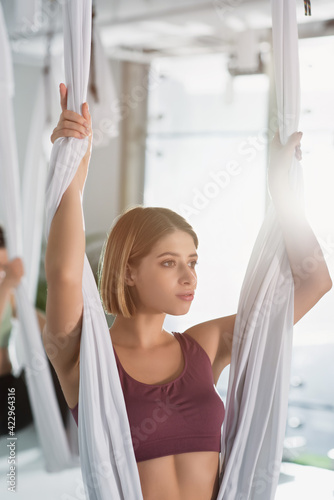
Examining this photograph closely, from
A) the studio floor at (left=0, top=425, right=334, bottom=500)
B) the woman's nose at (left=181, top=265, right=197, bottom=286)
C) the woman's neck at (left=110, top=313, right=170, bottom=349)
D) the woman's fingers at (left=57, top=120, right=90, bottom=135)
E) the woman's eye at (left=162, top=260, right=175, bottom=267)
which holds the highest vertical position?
the woman's fingers at (left=57, top=120, right=90, bottom=135)

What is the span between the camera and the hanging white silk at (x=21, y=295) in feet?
3.88

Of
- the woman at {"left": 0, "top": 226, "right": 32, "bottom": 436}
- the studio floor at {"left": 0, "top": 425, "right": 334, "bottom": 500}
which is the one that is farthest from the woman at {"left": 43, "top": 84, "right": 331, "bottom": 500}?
the woman at {"left": 0, "top": 226, "right": 32, "bottom": 436}

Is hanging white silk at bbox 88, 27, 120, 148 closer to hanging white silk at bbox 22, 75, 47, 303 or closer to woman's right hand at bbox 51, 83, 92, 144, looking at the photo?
hanging white silk at bbox 22, 75, 47, 303

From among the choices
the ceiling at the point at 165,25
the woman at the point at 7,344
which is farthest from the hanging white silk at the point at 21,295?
the ceiling at the point at 165,25

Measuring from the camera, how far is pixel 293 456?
1912 mm

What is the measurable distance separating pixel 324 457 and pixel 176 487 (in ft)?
4.98

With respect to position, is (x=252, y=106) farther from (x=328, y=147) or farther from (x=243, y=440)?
(x=243, y=440)

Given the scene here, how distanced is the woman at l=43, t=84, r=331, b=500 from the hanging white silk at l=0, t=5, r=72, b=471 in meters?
0.42

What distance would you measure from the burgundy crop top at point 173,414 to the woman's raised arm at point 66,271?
78mm

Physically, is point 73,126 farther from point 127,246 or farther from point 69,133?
point 127,246

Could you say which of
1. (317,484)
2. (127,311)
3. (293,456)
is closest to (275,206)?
(127,311)

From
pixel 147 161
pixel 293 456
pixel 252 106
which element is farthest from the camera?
pixel 147 161

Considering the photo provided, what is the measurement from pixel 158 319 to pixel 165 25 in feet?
6.43

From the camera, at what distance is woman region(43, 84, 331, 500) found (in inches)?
29.4
